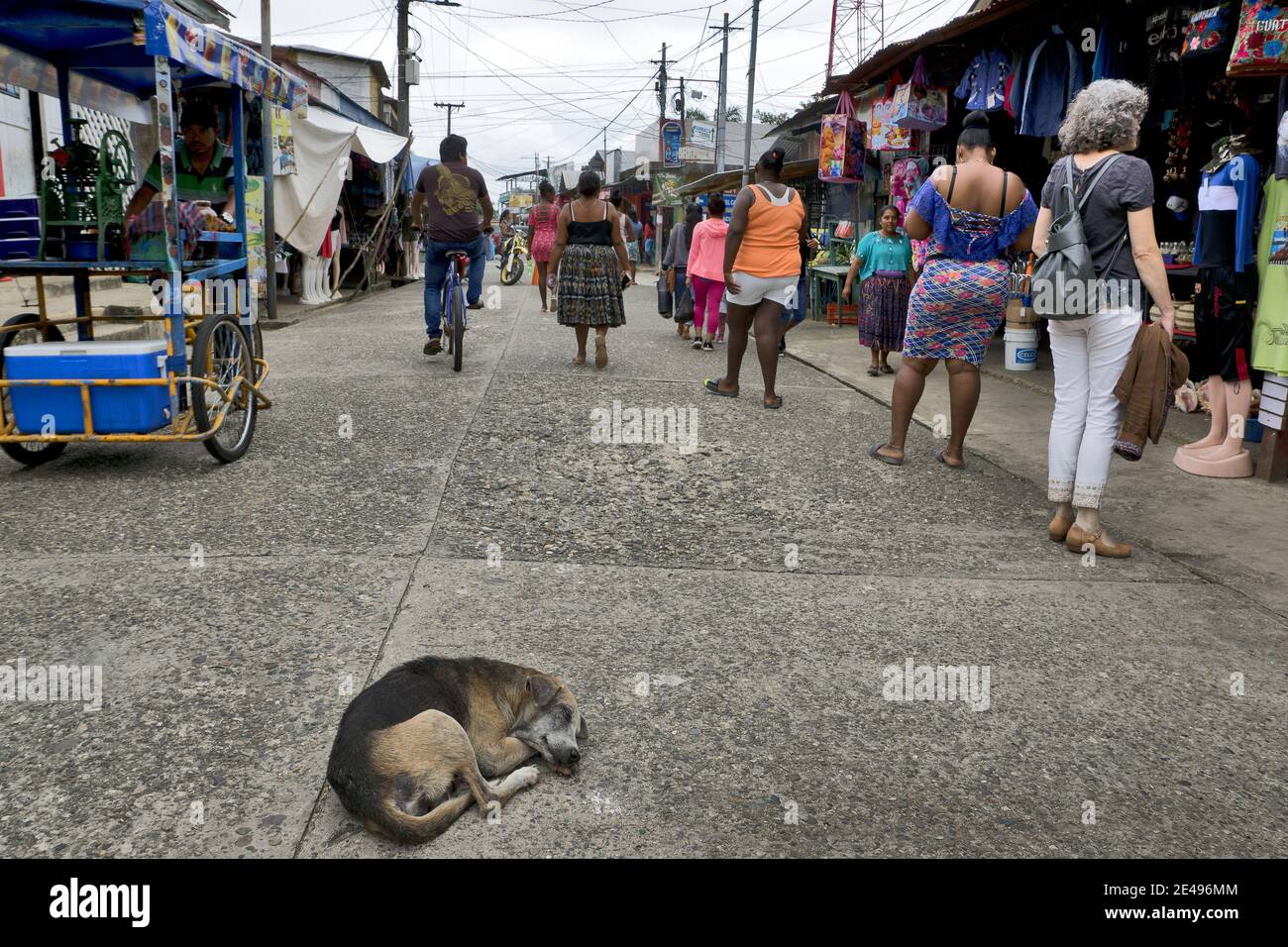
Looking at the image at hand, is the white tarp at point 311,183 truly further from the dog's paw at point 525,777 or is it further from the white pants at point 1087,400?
the dog's paw at point 525,777

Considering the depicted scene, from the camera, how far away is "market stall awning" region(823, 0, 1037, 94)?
8.43m

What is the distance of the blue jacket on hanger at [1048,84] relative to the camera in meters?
8.62

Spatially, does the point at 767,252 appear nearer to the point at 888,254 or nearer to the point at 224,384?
the point at 888,254

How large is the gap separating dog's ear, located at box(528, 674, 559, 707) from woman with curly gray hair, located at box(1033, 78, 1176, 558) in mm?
2813

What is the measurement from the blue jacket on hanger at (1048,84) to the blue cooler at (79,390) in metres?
7.33

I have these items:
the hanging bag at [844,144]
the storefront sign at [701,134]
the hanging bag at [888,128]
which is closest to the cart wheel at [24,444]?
the hanging bag at [888,128]

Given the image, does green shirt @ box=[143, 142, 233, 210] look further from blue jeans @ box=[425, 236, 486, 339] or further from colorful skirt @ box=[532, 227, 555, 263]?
colorful skirt @ box=[532, 227, 555, 263]

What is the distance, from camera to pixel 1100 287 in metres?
4.35

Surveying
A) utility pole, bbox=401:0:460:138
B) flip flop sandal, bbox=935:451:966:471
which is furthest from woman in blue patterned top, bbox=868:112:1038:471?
utility pole, bbox=401:0:460:138

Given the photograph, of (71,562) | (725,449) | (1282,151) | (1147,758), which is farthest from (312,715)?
(1282,151)

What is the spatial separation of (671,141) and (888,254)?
121ft

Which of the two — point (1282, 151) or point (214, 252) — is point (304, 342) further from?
point (1282, 151)

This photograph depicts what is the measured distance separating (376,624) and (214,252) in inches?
165

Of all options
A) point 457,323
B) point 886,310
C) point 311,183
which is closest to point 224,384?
point 457,323
